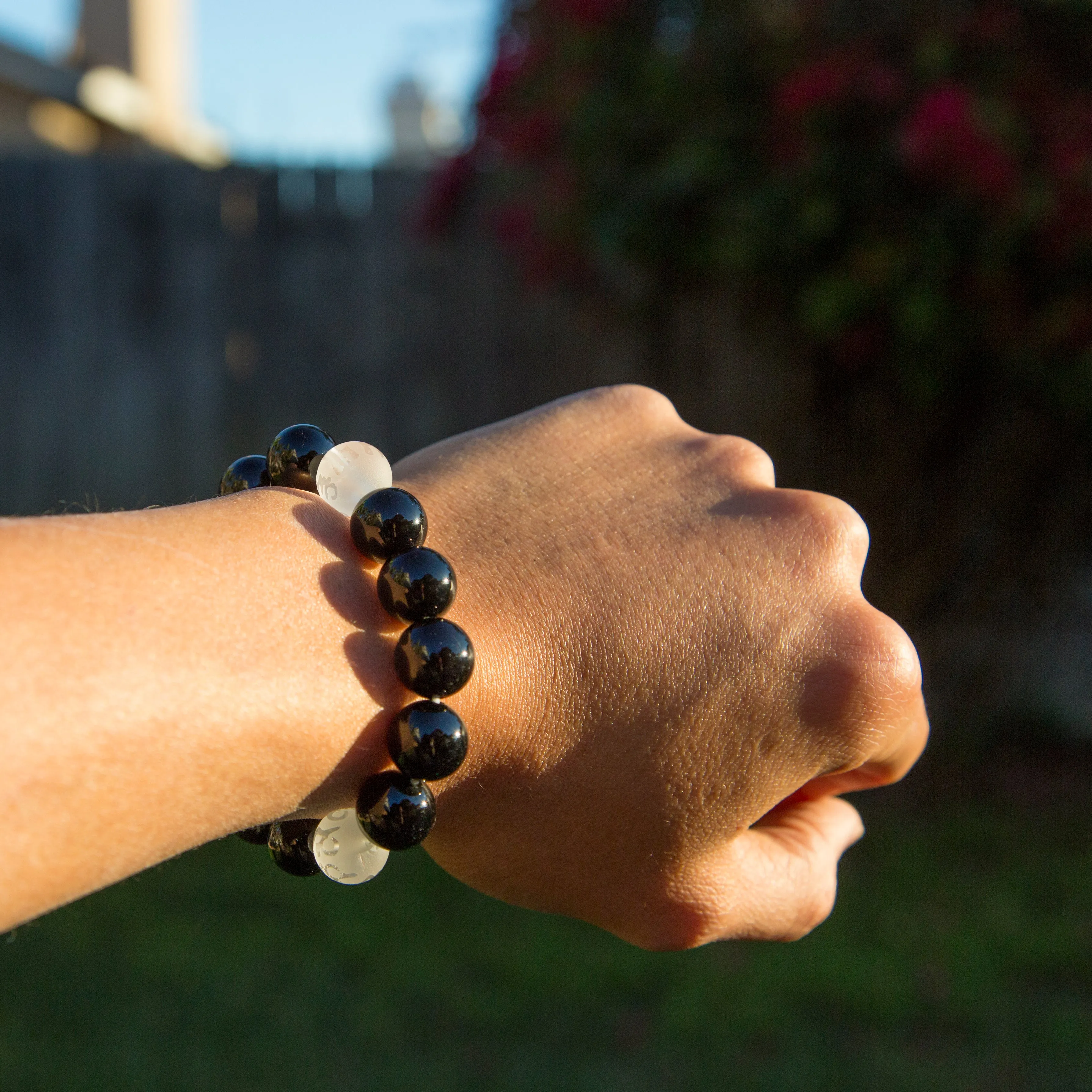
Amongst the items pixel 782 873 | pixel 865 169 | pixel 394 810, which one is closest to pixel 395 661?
pixel 394 810

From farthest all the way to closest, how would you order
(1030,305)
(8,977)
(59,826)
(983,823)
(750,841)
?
(983,823) → (1030,305) → (8,977) → (750,841) → (59,826)

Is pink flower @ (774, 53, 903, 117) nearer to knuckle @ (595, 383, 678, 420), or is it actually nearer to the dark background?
the dark background

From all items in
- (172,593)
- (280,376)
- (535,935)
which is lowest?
(535,935)

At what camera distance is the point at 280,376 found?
6.07 meters

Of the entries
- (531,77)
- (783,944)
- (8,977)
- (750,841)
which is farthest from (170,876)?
(531,77)

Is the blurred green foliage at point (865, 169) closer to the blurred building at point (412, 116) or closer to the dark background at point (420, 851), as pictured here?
the dark background at point (420, 851)

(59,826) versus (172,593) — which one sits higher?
(172,593)

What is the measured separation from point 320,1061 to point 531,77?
3.88 m

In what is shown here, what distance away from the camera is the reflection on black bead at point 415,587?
1.15 m

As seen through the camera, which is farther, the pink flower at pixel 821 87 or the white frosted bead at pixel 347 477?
the pink flower at pixel 821 87

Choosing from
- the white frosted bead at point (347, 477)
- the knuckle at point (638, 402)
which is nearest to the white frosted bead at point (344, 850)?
the white frosted bead at point (347, 477)

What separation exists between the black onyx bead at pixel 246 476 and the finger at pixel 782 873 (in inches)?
29.3

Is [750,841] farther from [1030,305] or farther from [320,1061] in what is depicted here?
[1030,305]

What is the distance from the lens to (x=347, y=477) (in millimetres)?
1271
